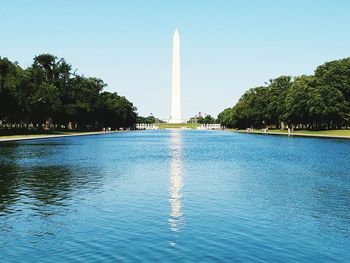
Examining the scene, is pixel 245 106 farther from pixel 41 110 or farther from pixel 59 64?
pixel 41 110

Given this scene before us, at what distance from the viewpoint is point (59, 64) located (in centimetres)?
13500

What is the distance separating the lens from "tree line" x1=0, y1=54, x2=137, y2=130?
97594 mm

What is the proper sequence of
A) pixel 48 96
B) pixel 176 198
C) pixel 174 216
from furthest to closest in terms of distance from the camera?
pixel 48 96, pixel 176 198, pixel 174 216

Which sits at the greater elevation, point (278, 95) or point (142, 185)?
point (278, 95)

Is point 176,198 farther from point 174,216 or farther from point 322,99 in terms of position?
point 322,99

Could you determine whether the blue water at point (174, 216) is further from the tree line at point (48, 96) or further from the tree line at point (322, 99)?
the tree line at point (322, 99)

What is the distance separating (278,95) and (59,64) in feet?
249

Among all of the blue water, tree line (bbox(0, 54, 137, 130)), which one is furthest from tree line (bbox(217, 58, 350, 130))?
the blue water

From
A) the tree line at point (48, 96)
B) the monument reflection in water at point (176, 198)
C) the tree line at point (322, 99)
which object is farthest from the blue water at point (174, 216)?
the tree line at point (322, 99)

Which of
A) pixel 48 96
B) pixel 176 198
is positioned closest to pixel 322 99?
pixel 48 96

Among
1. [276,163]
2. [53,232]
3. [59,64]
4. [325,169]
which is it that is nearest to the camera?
[53,232]

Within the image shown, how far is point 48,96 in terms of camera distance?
112 m

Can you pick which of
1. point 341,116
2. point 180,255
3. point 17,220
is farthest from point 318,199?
point 341,116

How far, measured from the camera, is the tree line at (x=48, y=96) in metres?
97.6
